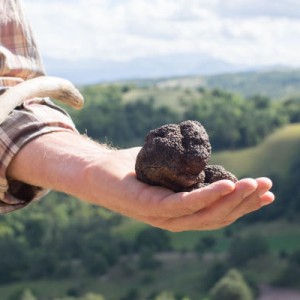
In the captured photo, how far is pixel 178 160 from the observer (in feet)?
7.52

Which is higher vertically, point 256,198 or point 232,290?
point 256,198

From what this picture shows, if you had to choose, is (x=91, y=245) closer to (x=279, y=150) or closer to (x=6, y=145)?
(x=279, y=150)

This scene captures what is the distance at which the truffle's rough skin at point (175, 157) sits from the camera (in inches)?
87.4

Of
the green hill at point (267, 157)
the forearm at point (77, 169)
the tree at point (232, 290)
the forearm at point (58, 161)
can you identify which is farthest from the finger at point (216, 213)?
the green hill at point (267, 157)

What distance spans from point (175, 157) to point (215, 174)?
0.38ft

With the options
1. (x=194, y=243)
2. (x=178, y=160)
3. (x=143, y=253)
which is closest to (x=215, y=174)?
(x=178, y=160)

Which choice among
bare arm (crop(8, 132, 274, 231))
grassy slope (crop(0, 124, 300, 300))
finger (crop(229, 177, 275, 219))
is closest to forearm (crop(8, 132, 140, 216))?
bare arm (crop(8, 132, 274, 231))

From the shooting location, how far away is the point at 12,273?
85188 millimetres

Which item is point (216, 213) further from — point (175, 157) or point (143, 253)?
point (143, 253)

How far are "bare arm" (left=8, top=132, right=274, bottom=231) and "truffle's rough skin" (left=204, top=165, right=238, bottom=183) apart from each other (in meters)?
0.19

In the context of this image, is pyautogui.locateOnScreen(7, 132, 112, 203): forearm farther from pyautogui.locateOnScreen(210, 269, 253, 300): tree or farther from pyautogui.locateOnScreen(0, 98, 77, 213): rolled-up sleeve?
pyautogui.locateOnScreen(210, 269, 253, 300): tree

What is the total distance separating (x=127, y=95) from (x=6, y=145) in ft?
392

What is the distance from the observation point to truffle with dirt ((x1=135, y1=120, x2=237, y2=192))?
7.28 feet

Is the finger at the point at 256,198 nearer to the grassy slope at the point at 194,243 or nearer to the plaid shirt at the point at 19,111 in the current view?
the plaid shirt at the point at 19,111
